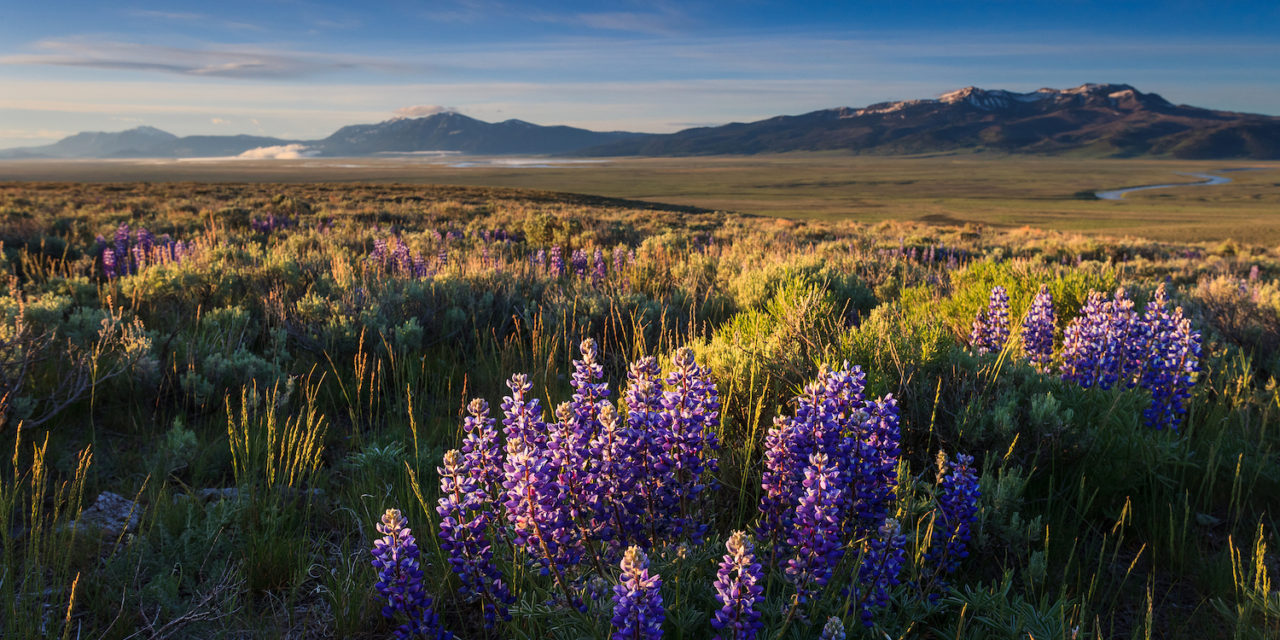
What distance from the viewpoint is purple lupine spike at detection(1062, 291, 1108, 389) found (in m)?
3.49

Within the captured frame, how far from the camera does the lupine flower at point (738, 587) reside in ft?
4.63

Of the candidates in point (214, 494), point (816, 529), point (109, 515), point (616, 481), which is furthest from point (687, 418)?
point (109, 515)

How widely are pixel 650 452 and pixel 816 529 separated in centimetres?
48

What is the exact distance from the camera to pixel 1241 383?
155 inches

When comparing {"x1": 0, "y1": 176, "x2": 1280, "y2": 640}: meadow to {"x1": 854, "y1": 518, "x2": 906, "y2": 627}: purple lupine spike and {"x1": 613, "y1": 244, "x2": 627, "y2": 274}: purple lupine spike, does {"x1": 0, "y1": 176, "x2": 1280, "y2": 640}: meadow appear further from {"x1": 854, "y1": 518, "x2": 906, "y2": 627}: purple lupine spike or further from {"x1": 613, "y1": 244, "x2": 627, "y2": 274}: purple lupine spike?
{"x1": 613, "y1": 244, "x2": 627, "y2": 274}: purple lupine spike

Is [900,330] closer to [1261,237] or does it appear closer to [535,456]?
[535,456]

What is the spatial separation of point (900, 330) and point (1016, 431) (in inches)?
41.4

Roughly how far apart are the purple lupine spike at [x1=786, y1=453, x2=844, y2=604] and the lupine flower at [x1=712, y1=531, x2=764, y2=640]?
178 mm

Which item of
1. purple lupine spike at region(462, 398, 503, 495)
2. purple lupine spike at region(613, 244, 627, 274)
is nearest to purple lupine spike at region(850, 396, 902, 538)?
purple lupine spike at region(462, 398, 503, 495)

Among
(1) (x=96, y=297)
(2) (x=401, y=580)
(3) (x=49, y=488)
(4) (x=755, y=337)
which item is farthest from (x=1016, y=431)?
(1) (x=96, y=297)

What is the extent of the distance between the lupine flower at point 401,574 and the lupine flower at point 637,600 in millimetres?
609

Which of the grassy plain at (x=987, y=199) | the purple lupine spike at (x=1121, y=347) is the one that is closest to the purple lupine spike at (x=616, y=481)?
the purple lupine spike at (x=1121, y=347)

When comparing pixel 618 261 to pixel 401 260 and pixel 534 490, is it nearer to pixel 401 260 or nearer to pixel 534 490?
pixel 401 260

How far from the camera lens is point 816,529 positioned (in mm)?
1688
